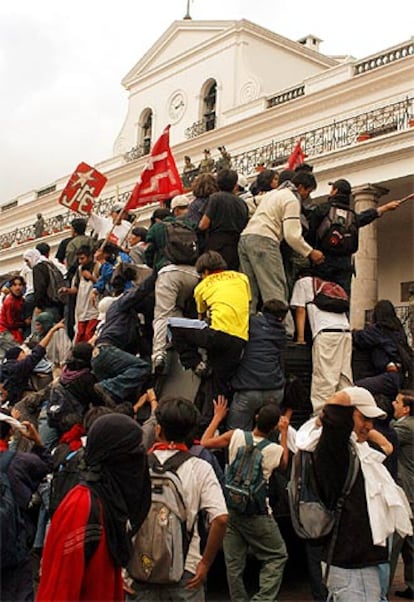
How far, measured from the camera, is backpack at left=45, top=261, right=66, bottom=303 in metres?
9.53

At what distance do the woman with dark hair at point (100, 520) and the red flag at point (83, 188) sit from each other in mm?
9436

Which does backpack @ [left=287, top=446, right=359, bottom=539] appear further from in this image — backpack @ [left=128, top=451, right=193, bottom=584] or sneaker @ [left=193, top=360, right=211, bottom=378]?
sneaker @ [left=193, top=360, right=211, bottom=378]

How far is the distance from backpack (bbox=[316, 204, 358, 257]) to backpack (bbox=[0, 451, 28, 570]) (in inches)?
161

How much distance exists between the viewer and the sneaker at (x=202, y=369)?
223 inches

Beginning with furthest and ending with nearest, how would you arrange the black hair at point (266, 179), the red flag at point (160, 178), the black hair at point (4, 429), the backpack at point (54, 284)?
the red flag at point (160, 178) → the backpack at point (54, 284) → the black hair at point (266, 179) → the black hair at point (4, 429)

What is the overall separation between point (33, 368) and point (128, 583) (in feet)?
13.1

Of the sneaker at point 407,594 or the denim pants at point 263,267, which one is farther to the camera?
the denim pants at point 263,267

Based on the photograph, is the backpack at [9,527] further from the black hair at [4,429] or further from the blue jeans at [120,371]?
the blue jeans at [120,371]

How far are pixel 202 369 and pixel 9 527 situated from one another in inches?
94.6

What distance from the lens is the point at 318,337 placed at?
21.7ft

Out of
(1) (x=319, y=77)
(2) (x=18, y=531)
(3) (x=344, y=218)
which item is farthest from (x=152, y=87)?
(2) (x=18, y=531)

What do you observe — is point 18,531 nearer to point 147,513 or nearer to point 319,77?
point 147,513

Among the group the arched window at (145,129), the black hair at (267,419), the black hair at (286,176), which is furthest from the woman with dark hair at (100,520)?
the arched window at (145,129)

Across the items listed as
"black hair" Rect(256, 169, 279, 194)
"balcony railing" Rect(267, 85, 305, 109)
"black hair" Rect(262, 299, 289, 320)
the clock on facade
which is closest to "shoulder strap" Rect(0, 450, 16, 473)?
"black hair" Rect(262, 299, 289, 320)
